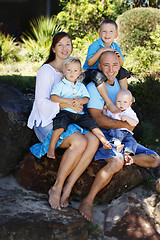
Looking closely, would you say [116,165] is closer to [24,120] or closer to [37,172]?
[37,172]

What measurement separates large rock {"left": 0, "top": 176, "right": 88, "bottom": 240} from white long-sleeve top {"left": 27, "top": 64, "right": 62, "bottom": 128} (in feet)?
2.83

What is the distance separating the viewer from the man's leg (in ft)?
10.4

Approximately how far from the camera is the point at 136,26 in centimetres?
907

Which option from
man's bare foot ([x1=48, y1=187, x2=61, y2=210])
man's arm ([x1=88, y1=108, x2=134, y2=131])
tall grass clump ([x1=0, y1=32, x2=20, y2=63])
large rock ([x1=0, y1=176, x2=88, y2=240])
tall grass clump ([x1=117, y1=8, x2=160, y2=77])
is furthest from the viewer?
tall grass clump ([x1=0, y1=32, x2=20, y2=63])

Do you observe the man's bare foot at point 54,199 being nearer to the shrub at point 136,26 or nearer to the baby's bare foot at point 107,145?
the baby's bare foot at point 107,145

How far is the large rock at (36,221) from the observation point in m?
2.69

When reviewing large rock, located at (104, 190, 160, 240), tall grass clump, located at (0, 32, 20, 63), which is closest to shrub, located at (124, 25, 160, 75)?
tall grass clump, located at (0, 32, 20, 63)

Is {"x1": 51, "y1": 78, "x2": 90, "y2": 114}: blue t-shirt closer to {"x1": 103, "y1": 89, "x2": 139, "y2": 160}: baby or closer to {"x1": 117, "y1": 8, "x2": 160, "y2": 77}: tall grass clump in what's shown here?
{"x1": 103, "y1": 89, "x2": 139, "y2": 160}: baby

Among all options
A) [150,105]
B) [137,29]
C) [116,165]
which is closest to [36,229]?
[116,165]

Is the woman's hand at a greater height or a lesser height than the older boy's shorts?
lesser

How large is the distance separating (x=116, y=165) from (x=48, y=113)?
91 cm

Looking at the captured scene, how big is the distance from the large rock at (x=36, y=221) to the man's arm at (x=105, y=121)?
3.38ft

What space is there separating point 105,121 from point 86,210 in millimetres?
1025

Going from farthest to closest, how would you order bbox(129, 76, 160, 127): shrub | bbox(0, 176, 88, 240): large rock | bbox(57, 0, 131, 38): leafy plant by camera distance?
bbox(57, 0, 131, 38): leafy plant, bbox(129, 76, 160, 127): shrub, bbox(0, 176, 88, 240): large rock
